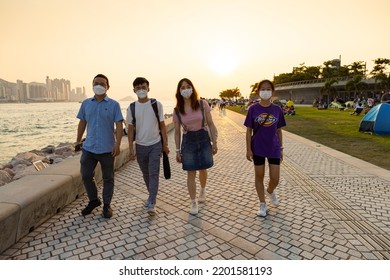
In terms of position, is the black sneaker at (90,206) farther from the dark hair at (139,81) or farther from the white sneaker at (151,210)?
the dark hair at (139,81)

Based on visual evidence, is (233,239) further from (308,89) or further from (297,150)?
(308,89)

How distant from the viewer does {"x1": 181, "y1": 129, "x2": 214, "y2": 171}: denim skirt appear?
4.24m

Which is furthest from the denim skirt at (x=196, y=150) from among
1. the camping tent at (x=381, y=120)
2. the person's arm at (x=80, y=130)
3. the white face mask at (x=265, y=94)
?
the camping tent at (x=381, y=120)

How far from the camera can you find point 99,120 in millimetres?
4086

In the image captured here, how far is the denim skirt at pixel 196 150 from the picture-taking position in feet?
13.9

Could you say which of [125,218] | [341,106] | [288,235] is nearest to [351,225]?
[288,235]

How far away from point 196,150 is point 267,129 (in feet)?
3.46

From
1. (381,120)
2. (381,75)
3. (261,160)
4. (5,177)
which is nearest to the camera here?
(261,160)

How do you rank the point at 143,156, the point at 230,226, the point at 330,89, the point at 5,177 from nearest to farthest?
1. the point at 230,226
2. the point at 143,156
3. the point at 5,177
4. the point at 330,89

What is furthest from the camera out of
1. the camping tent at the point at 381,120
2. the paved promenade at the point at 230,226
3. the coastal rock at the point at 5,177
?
the camping tent at the point at 381,120

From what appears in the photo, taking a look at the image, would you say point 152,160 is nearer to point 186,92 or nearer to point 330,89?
point 186,92

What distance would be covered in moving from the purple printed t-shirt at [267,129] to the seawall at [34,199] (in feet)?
10.1

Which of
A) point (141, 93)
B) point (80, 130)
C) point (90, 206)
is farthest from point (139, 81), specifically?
point (90, 206)

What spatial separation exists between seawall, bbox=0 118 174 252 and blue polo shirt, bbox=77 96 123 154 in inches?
35.2
